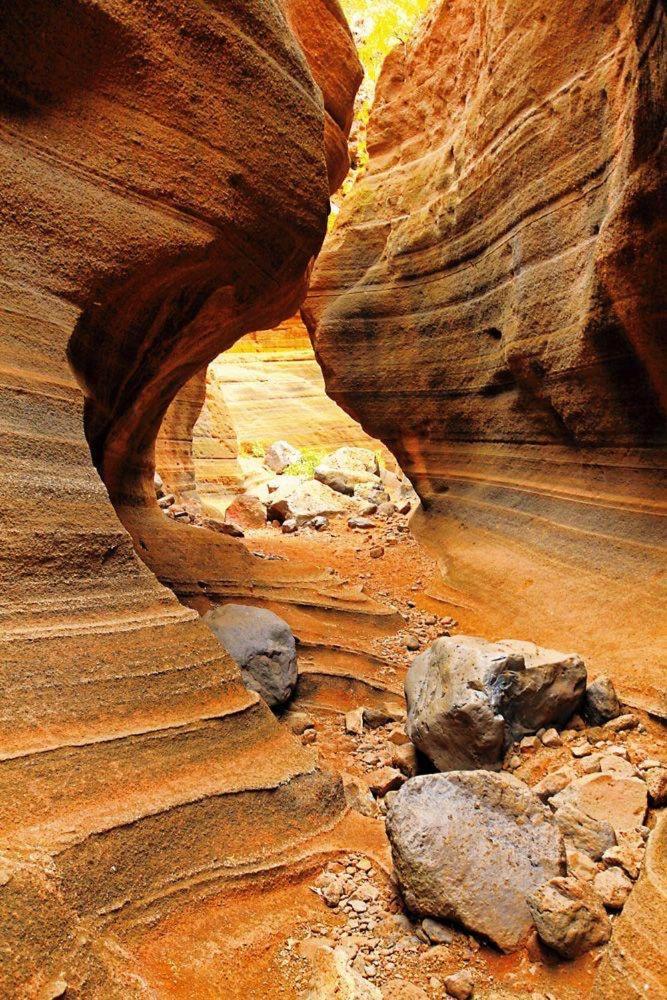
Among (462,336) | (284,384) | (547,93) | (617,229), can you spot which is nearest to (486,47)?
(547,93)

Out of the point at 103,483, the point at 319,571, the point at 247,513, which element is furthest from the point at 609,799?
the point at 247,513

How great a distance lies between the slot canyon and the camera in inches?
93.4

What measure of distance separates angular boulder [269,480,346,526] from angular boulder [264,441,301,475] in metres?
5.40

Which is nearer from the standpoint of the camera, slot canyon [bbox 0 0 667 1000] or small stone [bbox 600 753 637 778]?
slot canyon [bbox 0 0 667 1000]

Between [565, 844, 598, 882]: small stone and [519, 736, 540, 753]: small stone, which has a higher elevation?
[565, 844, 598, 882]: small stone

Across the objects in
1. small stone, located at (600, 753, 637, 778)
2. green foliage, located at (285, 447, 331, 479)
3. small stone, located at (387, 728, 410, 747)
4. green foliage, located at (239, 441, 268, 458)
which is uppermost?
green foliage, located at (239, 441, 268, 458)

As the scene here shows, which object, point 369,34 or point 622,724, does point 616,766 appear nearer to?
point 622,724

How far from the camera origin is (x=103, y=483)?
3.68 m

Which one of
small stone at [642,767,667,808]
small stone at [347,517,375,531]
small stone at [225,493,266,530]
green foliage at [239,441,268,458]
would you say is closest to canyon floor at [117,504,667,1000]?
small stone at [642,767,667,808]

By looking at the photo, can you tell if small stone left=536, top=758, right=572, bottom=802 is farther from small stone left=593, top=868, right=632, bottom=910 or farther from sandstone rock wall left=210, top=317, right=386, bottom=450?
sandstone rock wall left=210, top=317, right=386, bottom=450

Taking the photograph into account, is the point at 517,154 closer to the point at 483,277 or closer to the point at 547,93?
the point at 547,93

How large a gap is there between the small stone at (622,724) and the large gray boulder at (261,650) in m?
2.28

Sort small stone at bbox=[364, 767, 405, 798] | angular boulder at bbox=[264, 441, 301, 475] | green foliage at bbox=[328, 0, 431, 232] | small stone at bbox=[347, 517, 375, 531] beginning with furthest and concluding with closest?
green foliage at bbox=[328, 0, 431, 232] < angular boulder at bbox=[264, 441, 301, 475] < small stone at bbox=[347, 517, 375, 531] < small stone at bbox=[364, 767, 405, 798]

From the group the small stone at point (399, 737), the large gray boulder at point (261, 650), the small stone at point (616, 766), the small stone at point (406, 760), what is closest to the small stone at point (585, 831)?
the small stone at point (616, 766)
